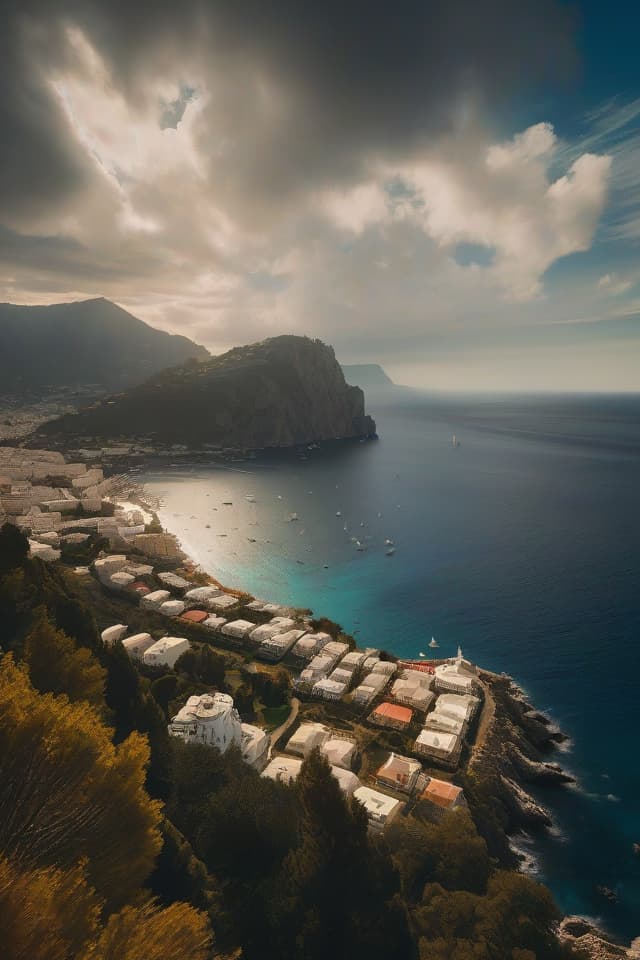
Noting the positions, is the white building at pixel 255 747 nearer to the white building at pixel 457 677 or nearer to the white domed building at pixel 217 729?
the white domed building at pixel 217 729

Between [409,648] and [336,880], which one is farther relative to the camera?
[409,648]

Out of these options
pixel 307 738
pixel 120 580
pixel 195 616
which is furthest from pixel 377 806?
pixel 120 580

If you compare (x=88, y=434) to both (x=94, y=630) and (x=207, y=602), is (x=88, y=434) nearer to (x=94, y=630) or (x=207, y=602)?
(x=207, y=602)

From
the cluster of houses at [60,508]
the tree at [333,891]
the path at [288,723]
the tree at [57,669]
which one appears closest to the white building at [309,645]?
the path at [288,723]

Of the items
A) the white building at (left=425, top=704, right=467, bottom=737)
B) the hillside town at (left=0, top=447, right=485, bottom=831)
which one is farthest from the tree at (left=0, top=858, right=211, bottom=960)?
the white building at (left=425, top=704, right=467, bottom=737)

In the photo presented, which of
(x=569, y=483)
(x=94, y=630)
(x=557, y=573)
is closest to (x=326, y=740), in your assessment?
(x=94, y=630)

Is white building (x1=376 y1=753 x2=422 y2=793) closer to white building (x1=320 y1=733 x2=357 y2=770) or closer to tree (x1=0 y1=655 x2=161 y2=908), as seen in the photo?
white building (x1=320 y1=733 x2=357 y2=770)

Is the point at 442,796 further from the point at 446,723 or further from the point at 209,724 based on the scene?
the point at 209,724
